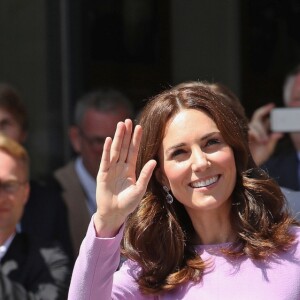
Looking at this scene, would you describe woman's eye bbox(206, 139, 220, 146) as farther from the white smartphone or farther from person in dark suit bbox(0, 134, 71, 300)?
the white smartphone

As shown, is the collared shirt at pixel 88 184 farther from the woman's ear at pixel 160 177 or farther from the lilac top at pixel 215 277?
the lilac top at pixel 215 277

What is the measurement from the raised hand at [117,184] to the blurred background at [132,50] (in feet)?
Result: 8.00

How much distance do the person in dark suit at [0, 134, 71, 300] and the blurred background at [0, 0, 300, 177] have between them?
1201mm

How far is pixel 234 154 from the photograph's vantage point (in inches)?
102

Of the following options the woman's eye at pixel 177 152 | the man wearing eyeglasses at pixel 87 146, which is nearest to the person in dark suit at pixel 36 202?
the man wearing eyeglasses at pixel 87 146

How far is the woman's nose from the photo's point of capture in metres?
2.48

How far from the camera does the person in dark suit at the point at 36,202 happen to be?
4.28 metres

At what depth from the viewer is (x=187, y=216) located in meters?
2.67

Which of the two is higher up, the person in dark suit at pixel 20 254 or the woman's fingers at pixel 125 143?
the woman's fingers at pixel 125 143

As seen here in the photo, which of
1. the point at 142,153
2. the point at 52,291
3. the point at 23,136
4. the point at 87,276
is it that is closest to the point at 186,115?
the point at 142,153

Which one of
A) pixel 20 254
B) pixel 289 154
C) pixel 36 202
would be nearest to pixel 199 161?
pixel 20 254

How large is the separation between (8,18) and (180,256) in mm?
Answer: 2966

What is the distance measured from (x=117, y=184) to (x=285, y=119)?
2.43 metres

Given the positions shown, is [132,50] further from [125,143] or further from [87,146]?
[125,143]
